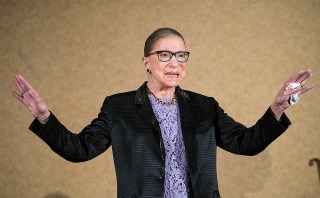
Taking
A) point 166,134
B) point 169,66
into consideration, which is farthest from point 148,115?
point 169,66

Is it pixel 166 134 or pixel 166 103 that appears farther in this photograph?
pixel 166 103

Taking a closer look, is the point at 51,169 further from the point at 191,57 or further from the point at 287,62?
the point at 287,62

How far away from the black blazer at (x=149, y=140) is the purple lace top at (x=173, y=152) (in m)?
0.03

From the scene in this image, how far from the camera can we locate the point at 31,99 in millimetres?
1344

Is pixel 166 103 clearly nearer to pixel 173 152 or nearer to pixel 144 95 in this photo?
pixel 144 95

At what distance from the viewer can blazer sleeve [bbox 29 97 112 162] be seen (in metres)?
1.39

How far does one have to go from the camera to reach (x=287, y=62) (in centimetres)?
327

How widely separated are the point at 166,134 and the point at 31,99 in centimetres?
60

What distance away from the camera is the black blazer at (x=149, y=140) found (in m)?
1.56

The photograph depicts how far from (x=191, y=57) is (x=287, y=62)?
838 millimetres

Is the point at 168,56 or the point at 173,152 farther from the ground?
the point at 168,56

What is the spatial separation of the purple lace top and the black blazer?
0.03m

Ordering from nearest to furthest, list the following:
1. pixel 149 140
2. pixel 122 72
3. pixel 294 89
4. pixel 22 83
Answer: pixel 22 83 → pixel 294 89 → pixel 149 140 → pixel 122 72

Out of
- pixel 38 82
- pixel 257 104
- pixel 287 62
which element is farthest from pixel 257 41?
pixel 38 82
